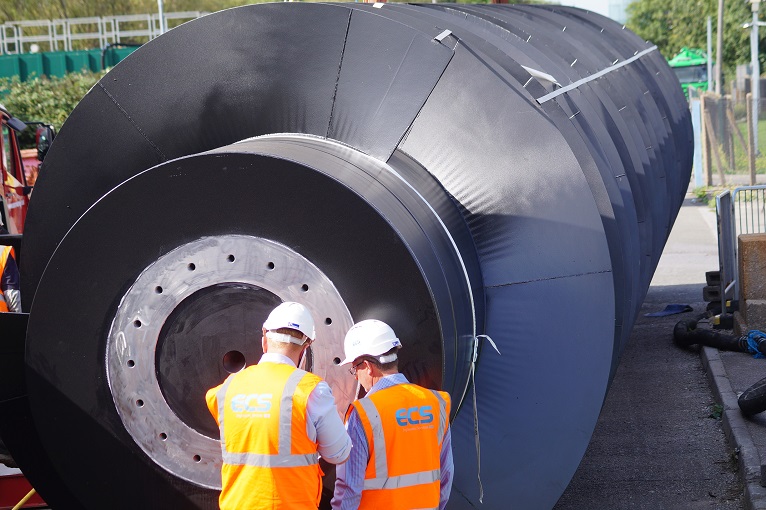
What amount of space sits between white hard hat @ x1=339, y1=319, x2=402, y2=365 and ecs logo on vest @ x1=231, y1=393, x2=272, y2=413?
35 cm

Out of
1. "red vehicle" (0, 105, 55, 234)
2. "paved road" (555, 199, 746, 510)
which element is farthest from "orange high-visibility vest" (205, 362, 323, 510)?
"red vehicle" (0, 105, 55, 234)

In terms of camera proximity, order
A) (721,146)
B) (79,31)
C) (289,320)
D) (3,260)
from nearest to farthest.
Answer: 1. (289,320)
2. (3,260)
3. (721,146)
4. (79,31)

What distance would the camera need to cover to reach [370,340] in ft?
13.0

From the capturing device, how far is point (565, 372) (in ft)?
15.6

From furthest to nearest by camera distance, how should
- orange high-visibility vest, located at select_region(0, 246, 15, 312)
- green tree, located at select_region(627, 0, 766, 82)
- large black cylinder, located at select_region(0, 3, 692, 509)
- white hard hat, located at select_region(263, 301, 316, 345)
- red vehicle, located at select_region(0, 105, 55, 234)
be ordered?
green tree, located at select_region(627, 0, 766, 82), red vehicle, located at select_region(0, 105, 55, 234), orange high-visibility vest, located at select_region(0, 246, 15, 312), large black cylinder, located at select_region(0, 3, 692, 509), white hard hat, located at select_region(263, 301, 316, 345)

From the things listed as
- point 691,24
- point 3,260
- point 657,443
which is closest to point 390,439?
point 3,260

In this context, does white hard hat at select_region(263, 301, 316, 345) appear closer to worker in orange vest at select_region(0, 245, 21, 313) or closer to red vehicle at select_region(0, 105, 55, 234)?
worker in orange vest at select_region(0, 245, 21, 313)

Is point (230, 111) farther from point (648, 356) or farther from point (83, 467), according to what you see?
point (648, 356)

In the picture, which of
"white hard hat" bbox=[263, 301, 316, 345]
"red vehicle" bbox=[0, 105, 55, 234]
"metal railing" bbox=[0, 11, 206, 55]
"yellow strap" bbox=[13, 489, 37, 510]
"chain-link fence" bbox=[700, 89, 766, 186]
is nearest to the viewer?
"white hard hat" bbox=[263, 301, 316, 345]

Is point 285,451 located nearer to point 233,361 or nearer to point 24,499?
point 233,361

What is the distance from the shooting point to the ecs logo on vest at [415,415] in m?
4.18

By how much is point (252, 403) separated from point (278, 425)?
0.13 metres

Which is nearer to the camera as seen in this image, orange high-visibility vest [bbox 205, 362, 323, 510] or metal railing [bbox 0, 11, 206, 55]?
orange high-visibility vest [bbox 205, 362, 323, 510]

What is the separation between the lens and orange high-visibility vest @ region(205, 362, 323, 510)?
399cm
